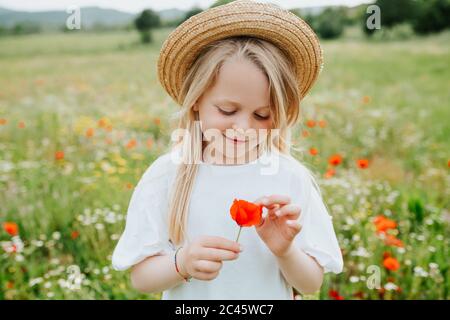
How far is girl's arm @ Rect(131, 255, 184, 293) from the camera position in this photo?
164 cm

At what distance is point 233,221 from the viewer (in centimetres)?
174

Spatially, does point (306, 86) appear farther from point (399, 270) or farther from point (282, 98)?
point (399, 270)

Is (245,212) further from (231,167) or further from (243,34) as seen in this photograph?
(243,34)

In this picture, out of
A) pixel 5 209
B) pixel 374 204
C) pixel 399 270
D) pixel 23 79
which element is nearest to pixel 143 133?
pixel 5 209

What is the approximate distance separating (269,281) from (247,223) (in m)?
0.49

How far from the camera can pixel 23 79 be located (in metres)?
8.70

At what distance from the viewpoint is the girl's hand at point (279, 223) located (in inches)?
57.6

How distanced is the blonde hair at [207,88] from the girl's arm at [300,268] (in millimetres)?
329

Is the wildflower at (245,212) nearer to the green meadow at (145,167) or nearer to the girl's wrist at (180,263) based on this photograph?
the girl's wrist at (180,263)

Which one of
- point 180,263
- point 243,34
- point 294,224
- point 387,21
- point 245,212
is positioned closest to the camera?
point 245,212

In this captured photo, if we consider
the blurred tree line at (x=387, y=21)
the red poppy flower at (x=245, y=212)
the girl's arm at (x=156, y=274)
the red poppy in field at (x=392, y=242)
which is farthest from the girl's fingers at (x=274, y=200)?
the blurred tree line at (x=387, y=21)

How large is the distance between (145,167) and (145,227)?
213cm

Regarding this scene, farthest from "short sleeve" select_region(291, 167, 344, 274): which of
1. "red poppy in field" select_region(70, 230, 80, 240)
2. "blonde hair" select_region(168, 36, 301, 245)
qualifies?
"red poppy in field" select_region(70, 230, 80, 240)

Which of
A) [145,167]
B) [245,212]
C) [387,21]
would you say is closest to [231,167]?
[245,212]
